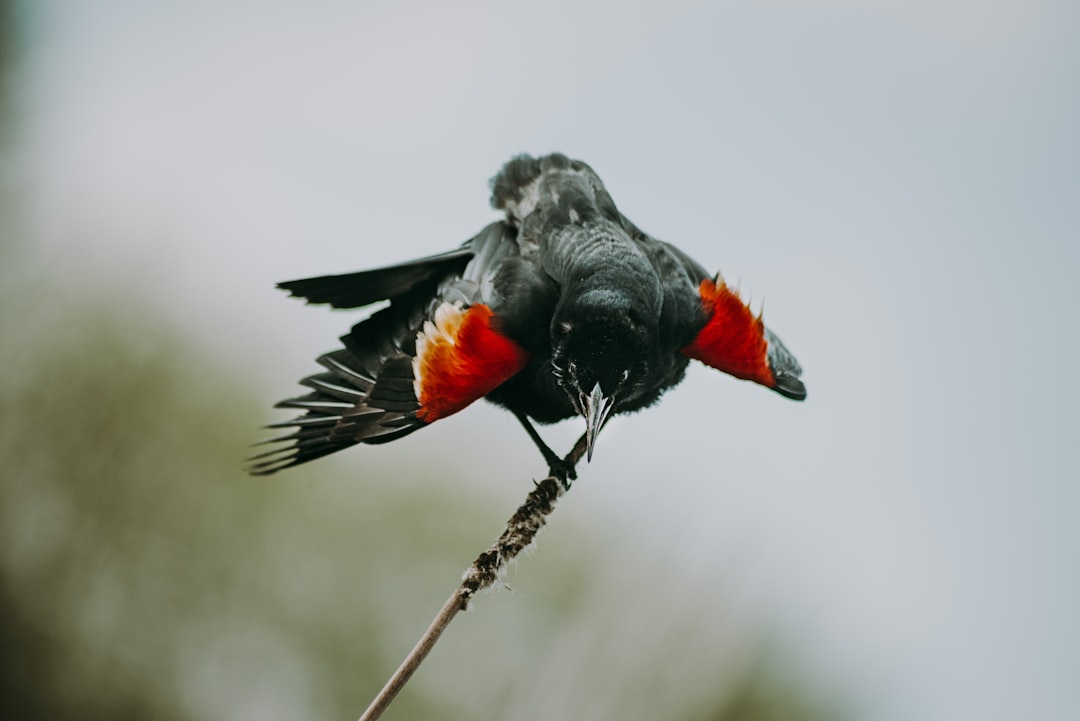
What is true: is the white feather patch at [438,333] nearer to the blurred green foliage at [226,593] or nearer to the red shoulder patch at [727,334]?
the red shoulder patch at [727,334]

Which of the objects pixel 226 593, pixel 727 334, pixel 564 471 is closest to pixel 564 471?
pixel 564 471

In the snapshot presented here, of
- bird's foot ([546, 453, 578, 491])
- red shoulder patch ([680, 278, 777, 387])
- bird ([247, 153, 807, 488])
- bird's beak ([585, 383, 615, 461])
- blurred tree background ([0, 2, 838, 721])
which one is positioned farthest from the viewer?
blurred tree background ([0, 2, 838, 721])

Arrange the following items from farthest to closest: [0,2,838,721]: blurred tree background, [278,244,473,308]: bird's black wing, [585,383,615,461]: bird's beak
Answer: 1. [0,2,838,721]: blurred tree background
2. [278,244,473,308]: bird's black wing
3. [585,383,615,461]: bird's beak

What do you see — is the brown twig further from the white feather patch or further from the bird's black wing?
the bird's black wing

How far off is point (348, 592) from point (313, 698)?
129cm

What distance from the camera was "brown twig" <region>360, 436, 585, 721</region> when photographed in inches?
65.2

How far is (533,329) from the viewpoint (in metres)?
2.98

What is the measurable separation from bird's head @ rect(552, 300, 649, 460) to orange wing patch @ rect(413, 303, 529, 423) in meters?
0.30

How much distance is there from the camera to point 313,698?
406 inches

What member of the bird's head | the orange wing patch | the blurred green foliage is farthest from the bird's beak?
the blurred green foliage

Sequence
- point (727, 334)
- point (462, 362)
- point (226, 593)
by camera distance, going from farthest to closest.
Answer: point (226, 593) → point (727, 334) → point (462, 362)

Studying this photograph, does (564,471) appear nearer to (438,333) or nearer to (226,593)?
(438,333)

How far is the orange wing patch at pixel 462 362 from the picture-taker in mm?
2936

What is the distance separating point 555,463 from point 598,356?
57 cm
